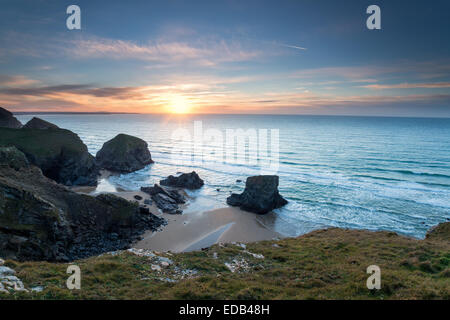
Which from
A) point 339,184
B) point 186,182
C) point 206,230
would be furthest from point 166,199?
point 339,184

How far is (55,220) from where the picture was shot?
75.1 feet

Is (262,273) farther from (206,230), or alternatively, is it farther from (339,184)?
(339,184)

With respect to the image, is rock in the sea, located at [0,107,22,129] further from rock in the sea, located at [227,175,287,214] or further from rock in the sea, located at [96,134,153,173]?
rock in the sea, located at [227,175,287,214]

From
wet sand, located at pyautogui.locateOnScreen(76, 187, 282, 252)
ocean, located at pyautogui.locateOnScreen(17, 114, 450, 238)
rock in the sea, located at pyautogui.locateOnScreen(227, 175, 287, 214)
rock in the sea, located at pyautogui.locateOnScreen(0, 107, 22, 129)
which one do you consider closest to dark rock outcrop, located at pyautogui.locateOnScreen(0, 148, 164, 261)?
wet sand, located at pyautogui.locateOnScreen(76, 187, 282, 252)

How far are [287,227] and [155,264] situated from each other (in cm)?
2308

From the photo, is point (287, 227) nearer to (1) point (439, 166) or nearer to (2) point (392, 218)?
(2) point (392, 218)

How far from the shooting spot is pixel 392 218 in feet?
117

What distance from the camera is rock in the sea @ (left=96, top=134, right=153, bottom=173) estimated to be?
68.2 metres

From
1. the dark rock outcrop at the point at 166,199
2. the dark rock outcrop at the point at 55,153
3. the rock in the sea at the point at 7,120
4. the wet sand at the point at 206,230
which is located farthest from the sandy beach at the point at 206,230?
the rock in the sea at the point at 7,120

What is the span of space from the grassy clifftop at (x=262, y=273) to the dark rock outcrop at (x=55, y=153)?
1646 inches

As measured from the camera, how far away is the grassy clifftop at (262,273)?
1169 centimetres

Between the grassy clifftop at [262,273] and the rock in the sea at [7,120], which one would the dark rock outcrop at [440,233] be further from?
the rock in the sea at [7,120]

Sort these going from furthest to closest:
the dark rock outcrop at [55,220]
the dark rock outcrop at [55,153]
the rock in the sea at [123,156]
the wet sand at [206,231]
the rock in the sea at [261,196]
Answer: the rock in the sea at [123,156], the dark rock outcrop at [55,153], the rock in the sea at [261,196], the wet sand at [206,231], the dark rock outcrop at [55,220]
